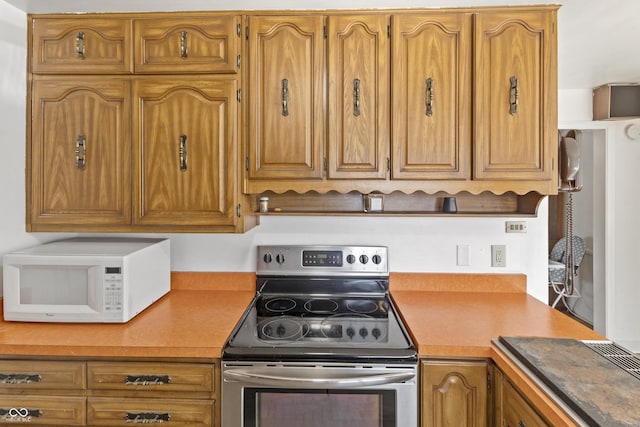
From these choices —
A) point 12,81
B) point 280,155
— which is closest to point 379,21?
point 280,155

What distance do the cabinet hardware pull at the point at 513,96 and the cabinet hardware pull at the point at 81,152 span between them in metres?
1.99

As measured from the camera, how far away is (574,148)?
1827mm

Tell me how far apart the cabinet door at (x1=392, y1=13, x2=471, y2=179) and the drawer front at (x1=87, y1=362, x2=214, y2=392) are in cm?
124

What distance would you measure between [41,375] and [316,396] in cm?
103

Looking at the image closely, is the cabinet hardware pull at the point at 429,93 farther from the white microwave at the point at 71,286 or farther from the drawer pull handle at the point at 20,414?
the drawer pull handle at the point at 20,414

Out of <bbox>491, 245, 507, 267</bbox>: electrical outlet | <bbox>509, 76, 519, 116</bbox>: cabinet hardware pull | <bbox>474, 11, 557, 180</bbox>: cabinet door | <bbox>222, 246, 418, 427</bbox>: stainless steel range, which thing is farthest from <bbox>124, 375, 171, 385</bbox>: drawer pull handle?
<bbox>509, 76, 519, 116</bbox>: cabinet hardware pull

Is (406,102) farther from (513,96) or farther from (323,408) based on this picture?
(323,408)

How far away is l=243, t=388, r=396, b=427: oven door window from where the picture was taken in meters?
1.35

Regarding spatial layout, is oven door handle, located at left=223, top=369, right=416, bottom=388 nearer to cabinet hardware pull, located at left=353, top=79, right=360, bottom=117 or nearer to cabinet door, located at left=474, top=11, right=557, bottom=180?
cabinet door, located at left=474, top=11, right=557, bottom=180

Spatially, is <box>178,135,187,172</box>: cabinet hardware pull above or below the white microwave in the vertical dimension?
above

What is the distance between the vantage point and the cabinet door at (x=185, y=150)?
1.71 meters

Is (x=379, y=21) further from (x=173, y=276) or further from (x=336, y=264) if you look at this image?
(x=173, y=276)

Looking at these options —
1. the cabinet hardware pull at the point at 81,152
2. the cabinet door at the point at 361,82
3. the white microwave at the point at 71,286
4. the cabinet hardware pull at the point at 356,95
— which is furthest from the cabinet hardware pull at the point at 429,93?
the cabinet hardware pull at the point at 81,152

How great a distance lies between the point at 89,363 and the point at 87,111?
1.12 m
